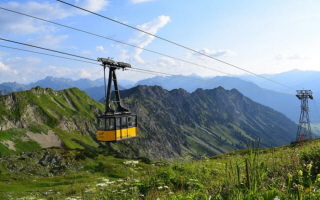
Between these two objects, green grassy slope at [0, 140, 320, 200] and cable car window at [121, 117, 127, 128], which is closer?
green grassy slope at [0, 140, 320, 200]

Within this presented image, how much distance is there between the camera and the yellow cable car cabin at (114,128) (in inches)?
1367

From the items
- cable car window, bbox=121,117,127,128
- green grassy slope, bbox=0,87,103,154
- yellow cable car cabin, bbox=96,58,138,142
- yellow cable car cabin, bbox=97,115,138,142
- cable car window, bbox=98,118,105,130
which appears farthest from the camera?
green grassy slope, bbox=0,87,103,154

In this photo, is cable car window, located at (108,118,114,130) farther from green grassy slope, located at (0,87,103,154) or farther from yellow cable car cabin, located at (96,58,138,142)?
green grassy slope, located at (0,87,103,154)

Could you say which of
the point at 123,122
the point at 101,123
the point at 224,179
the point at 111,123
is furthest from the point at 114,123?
the point at 224,179

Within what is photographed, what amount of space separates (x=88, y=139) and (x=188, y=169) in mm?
179365

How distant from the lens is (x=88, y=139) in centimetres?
18338

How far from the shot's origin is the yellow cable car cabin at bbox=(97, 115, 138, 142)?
34.7 m

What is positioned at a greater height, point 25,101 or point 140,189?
point 25,101

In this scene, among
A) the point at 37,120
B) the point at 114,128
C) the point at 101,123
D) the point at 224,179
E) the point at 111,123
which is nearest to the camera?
the point at 224,179

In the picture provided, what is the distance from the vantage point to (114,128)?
1363 inches

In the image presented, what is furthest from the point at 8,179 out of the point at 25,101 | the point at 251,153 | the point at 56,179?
the point at 25,101

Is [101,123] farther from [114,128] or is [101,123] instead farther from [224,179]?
[224,179]

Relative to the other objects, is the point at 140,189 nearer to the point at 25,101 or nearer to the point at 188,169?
the point at 188,169

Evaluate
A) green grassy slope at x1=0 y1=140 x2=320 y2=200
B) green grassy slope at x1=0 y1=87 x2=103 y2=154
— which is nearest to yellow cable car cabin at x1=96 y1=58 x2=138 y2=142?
green grassy slope at x1=0 y1=140 x2=320 y2=200
